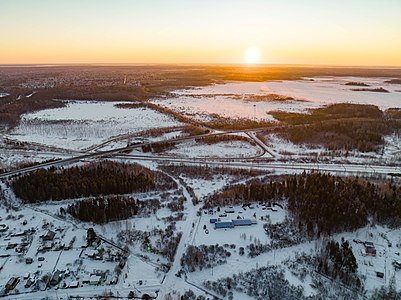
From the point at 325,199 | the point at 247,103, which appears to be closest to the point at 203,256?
the point at 325,199

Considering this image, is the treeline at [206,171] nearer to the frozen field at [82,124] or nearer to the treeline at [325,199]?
the treeline at [325,199]

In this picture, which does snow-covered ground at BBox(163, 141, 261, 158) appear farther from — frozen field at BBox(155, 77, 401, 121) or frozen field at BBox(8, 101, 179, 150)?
frozen field at BBox(155, 77, 401, 121)

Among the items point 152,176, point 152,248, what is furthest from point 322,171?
point 152,248

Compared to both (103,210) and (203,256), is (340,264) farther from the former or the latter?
(103,210)

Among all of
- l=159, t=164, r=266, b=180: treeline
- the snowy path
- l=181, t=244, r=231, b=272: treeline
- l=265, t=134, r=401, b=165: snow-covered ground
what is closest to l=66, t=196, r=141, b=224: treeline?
the snowy path

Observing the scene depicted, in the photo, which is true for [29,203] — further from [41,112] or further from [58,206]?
[41,112]

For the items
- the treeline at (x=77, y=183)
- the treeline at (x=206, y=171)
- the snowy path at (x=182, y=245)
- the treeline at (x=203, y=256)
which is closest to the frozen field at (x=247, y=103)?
the treeline at (x=206, y=171)
